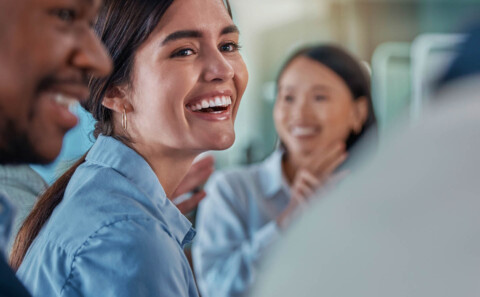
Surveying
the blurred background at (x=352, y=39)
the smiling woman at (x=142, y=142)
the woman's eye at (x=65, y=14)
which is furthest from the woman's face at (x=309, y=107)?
the woman's eye at (x=65, y=14)

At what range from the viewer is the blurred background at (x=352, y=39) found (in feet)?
14.3

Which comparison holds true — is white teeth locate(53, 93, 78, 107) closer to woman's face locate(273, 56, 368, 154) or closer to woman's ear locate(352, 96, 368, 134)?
woman's face locate(273, 56, 368, 154)

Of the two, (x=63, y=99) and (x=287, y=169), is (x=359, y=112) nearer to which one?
(x=287, y=169)

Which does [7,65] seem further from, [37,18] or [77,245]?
[77,245]

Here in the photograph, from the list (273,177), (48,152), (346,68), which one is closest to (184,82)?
(48,152)

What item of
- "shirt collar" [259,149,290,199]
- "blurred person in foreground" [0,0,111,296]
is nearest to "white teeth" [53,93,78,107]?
"blurred person in foreground" [0,0,111,296]

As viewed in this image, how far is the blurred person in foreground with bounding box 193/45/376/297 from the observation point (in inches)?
77.5

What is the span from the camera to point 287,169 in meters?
2.30

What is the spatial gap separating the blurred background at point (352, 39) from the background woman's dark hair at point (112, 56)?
2.85 metres

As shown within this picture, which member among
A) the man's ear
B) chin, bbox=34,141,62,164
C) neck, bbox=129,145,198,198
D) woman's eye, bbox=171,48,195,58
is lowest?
neck, bbox=129,145,198,198

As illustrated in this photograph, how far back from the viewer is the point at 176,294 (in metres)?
0.82

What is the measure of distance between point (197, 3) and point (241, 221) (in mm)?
1186

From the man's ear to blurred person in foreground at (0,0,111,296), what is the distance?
1.28 ft

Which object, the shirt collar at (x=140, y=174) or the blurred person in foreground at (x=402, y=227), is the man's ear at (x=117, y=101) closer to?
the shirt collar at (x=140, y=174)
